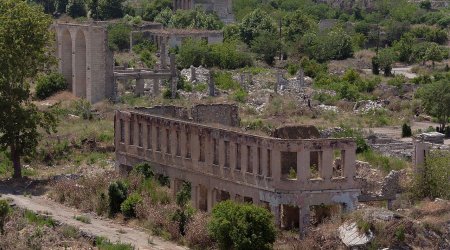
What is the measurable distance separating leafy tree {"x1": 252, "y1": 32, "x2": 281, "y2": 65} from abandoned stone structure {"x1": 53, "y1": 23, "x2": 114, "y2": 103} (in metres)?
17.5

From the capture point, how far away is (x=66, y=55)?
58312 mm

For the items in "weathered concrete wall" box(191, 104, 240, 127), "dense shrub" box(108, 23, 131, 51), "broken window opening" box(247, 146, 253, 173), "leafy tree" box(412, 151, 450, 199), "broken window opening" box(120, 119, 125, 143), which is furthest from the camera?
"dense shrub" box(108, 23, 131, 51)

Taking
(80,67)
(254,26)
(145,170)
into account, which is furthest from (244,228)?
(254,26)

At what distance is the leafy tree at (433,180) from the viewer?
1335 inches

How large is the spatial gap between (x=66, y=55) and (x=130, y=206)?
2634cm

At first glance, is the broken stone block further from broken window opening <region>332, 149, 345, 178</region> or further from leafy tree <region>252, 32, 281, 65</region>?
leafy tree <region>252, 32, 281, 65</region>

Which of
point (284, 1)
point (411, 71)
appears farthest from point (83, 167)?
point (284, 1)

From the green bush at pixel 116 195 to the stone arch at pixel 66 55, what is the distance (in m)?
24.7

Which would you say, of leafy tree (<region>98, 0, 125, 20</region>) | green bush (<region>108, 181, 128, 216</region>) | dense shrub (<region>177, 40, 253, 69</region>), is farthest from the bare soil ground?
leafy tree (<region>98, 0, 125, 20</region>)

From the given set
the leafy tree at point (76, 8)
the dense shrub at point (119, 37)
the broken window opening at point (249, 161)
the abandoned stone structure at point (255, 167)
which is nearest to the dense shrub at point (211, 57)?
the dense shrub at point (119, 37)

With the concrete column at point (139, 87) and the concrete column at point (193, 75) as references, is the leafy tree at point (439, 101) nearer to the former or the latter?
the concrete column at point (193, 75)

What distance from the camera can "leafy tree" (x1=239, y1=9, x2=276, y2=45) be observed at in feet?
262

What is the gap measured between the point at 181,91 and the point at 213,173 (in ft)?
78.5

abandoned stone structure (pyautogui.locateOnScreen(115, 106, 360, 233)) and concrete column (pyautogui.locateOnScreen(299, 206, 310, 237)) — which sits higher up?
abandoned stone structure (pyautogui.locateOnScreen(115, 106, 360, 233))
